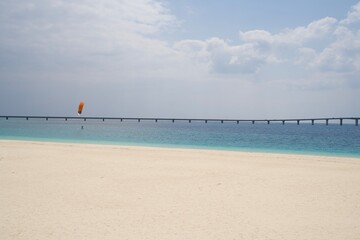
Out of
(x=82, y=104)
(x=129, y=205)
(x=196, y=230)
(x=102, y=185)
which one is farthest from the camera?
(x=82, y=104)

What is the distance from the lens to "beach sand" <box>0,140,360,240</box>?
450cm

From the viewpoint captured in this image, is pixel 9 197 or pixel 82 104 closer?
pixel 9 197

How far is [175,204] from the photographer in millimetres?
5988

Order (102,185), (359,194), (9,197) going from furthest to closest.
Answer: (102,185), (359,194), (9,197)

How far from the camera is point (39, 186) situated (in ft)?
24.4

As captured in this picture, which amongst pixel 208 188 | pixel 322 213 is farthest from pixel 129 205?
pixel 322 213

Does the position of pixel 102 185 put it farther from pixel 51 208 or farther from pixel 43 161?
pixel 43 161

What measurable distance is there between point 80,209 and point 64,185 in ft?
7.68

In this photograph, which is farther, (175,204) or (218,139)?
(218,139)

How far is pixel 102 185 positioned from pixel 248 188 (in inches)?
149

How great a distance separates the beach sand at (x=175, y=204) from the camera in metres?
4.50

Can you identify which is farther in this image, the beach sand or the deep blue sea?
the deep blue sea

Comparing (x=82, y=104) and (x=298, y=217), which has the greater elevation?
(x=82, y=104)

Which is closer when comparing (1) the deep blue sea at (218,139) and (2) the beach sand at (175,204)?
(2) the beach sand at (175,204)
